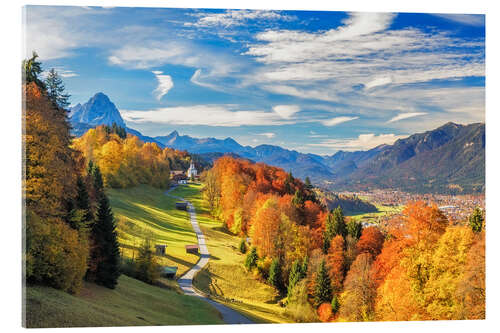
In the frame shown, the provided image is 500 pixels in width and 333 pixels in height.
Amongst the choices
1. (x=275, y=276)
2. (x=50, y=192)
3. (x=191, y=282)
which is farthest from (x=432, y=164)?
(x=50, y=192)

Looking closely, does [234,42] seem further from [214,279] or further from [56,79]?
[214,279]

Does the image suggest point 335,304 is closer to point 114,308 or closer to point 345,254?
point 345,254

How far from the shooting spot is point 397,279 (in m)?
12.7

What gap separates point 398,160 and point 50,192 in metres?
11.1

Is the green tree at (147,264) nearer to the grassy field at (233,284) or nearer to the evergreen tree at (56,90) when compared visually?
the grassy field at (233,284)

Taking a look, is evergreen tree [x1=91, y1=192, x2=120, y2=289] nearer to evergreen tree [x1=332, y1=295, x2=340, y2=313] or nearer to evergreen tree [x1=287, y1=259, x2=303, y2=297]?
evergreen tree [x1=287, y1=259, x2=303, y2=297]

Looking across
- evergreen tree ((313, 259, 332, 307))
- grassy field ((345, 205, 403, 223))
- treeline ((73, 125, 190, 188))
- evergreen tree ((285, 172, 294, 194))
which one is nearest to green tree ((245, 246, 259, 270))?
evergreen tree ((313, 259, 332, 307))

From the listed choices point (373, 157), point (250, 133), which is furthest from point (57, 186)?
point (373, 157)

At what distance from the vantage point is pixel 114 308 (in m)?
10.5

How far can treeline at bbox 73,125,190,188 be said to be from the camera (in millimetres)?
21781

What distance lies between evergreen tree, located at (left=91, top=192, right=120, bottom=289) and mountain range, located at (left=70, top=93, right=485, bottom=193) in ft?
12.4

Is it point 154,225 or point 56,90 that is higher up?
point 56,90
